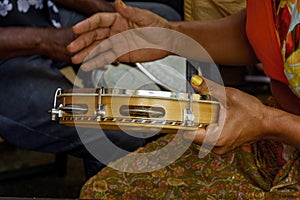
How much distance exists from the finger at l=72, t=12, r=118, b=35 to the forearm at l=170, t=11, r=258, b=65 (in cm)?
17

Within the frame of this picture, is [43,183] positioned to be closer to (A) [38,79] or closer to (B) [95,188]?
(A) [38,79]

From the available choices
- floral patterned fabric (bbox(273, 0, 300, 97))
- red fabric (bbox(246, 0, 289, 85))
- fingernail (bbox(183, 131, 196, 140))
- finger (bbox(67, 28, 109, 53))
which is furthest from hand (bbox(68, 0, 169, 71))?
fingernail (bbox(183, 131, 196, 140))

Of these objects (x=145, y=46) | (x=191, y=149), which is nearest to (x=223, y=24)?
(x=145, y=46)

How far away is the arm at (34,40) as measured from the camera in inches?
53.4

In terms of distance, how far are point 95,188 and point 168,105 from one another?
33cm

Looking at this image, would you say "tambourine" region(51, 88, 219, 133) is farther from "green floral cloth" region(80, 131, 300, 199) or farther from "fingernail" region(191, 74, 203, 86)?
"green floral cloth" region(80, 131, 300, 199)

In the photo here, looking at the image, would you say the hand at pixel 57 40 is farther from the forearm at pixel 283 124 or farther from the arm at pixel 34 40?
the forearm at pixel 283 124

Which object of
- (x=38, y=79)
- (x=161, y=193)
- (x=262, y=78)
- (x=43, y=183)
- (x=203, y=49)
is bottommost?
(x=43, y=183)

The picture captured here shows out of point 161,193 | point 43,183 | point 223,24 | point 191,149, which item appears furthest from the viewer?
point 43,183

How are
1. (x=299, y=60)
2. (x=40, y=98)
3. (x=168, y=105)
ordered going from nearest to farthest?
(x=168, y=105) < (x=299, y=60) < (x=40, y=98)

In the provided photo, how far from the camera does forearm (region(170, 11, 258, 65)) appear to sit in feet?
4.36

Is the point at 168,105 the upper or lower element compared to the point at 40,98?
upper

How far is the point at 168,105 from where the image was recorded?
34.5 inches

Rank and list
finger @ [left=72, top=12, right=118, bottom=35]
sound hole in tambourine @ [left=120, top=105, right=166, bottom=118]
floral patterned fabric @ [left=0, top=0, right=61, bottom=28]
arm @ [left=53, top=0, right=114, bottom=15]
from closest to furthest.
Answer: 1. sound hole in tambourine @ [left=120, top=105, right=166, bottom=118]
2. finger @ [left=72, top=12, right=118, bottom=35]
3. floral patterned fabric @ [left=0, top=0, right=61, bottom=28]
4. arm @ [left=53, top=0, right=114, bottom=15]
